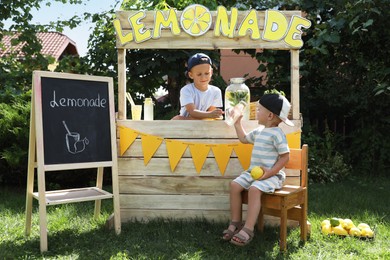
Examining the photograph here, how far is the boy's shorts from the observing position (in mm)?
3092

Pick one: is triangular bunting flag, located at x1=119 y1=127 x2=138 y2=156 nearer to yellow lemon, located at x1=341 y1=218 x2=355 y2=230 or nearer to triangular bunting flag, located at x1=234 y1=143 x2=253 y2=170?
triangular bunting flag, located at x1=234 y1=143 x2=253 y2=170

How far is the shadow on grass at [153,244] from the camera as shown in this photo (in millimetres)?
2912

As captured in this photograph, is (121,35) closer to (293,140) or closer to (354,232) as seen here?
(293,140)

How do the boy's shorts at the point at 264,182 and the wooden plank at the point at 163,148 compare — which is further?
the wooden plank at the point at 163,148

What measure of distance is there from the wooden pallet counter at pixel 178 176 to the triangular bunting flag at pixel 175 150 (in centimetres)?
3

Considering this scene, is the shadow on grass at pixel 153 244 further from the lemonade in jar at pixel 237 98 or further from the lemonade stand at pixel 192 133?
the lemonade in jar at pixel 237 98

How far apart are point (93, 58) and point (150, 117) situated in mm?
3611

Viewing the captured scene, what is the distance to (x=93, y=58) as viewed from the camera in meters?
7.06

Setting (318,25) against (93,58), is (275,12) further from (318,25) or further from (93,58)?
(93,58)

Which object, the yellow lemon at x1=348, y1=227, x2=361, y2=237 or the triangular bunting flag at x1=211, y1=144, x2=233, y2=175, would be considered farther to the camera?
the triangular bunting flag at x1=211, y1=144, x2=233, y2=175

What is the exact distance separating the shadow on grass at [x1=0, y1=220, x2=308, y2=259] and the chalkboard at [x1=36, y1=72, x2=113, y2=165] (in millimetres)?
617

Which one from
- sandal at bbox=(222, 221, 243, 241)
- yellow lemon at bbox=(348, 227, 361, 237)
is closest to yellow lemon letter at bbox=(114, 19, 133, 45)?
sandal at bbox=(222, 221, 243, 241)

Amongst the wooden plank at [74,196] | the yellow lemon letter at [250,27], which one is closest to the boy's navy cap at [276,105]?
the yellow lemon letter at [250,27]

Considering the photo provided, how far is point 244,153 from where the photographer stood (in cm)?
357
